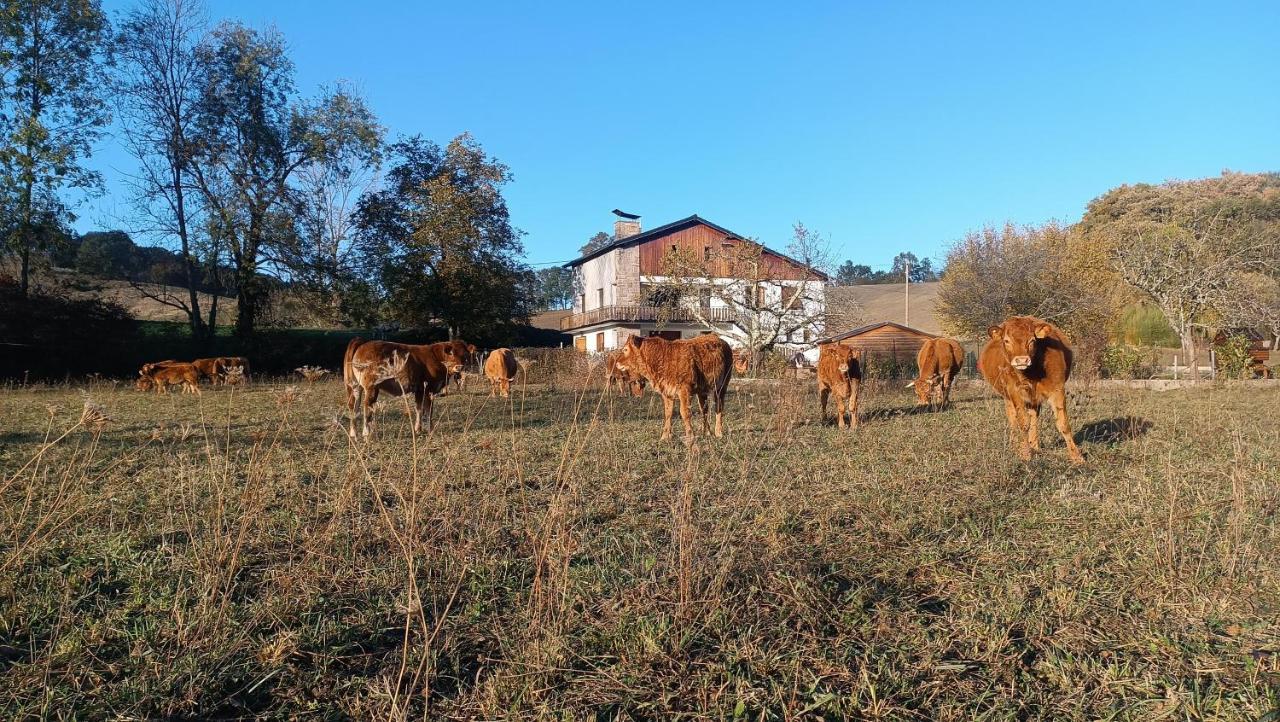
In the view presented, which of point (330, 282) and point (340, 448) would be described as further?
point (330, 282)

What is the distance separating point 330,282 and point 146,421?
20.4 metres

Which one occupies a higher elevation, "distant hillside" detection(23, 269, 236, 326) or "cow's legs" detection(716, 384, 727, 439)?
"distant hillside" detection(23, 269, 236, 326)

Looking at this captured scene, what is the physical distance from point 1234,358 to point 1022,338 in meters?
19.4

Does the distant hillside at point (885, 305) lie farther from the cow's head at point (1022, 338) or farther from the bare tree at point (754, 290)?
Result: the cow's head at point (1022, 338)

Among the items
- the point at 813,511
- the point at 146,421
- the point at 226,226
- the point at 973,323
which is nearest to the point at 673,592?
the point at 813,511

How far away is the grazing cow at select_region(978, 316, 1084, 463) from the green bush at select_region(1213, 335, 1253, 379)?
17098 mm

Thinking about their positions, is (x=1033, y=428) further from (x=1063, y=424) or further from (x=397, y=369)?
(x=397, y=369)

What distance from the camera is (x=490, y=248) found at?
37.4 meters

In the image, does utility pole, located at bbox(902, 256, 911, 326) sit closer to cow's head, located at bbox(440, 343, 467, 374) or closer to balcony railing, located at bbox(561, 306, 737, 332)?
balcony railing, located at bbox(561, 306, 737, 332)

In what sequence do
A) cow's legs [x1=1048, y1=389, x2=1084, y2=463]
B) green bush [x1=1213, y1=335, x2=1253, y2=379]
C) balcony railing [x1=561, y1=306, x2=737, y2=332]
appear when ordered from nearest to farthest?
1. cow's legs [x1=1048, y1=389, x2=1084, y2=463]
2. green bush [x1=1213, y1=335, x2=1253, y2=379]
3. balcony railing [x1=561, y1=306, x2=737, y2=332]

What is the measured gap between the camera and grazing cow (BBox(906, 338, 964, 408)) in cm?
1434

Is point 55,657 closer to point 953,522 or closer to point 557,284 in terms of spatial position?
point 953,522

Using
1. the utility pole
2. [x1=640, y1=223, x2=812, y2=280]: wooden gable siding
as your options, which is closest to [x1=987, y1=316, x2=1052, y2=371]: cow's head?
[x1=640, y1=223, x2=812, y2=280]: wooden gable siding

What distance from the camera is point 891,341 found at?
112 feet
